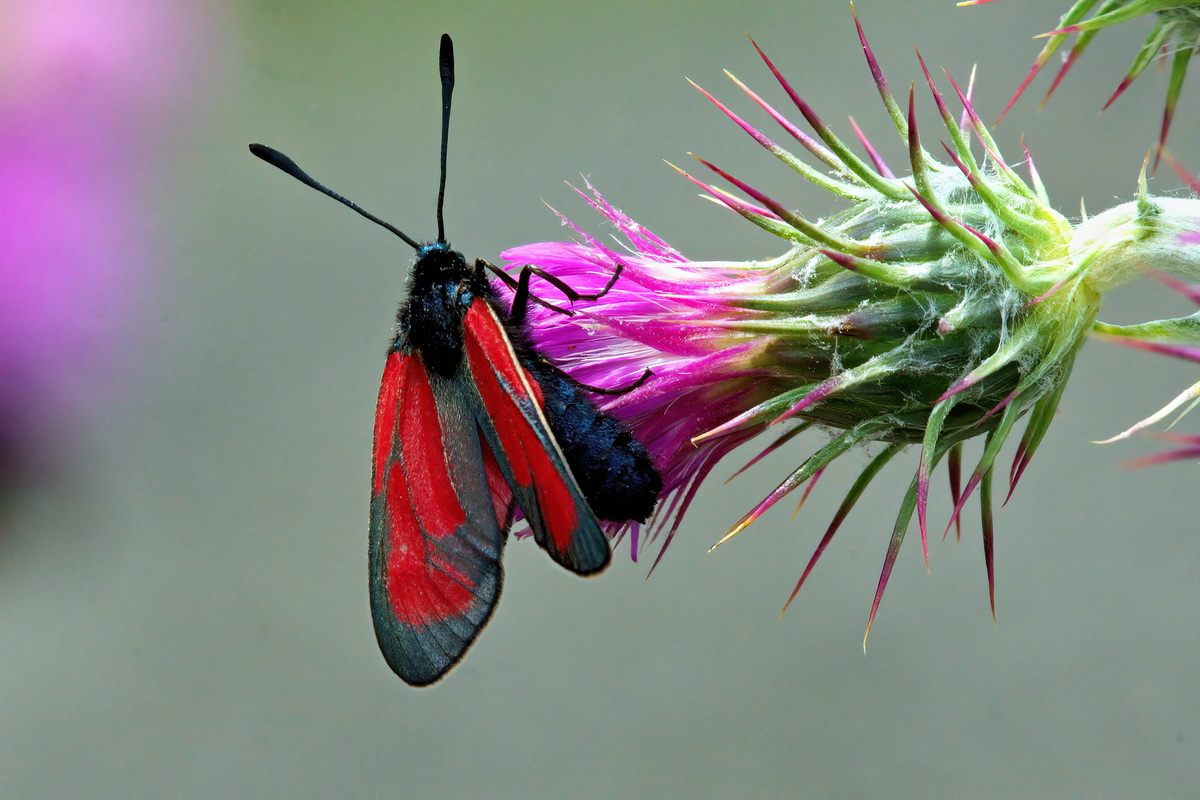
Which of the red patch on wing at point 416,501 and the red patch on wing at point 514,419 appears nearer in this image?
the red patch on wing at point 514,419

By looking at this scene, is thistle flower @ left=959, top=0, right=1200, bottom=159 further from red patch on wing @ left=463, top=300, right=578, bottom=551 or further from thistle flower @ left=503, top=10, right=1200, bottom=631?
red patch on wing @ left=463, top=300, right=578, bottom=551

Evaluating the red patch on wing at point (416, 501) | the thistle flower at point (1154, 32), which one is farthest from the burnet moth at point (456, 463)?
the thistle flower at point (1154, 32)

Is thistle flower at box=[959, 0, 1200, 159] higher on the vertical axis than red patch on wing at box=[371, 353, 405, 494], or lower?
lower

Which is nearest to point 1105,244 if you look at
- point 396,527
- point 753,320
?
point 753,320

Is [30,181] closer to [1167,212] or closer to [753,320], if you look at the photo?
[753,320]

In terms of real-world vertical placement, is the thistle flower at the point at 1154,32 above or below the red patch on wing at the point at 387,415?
below

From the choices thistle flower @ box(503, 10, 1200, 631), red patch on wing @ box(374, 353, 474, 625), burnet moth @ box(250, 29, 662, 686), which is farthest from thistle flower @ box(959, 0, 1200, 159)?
red patch on wing @ box(374, 353, 474, 625)

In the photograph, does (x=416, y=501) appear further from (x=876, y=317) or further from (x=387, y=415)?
(x=876, y=317)

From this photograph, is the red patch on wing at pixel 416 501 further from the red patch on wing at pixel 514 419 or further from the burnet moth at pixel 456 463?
the red patch on wing at pixel 514 419

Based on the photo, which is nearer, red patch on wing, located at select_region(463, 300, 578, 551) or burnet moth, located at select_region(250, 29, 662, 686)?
red patch on wing, located at select_region(463, 300, 578, 551)
